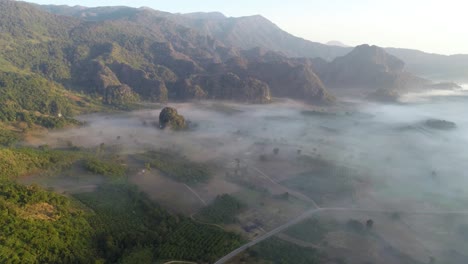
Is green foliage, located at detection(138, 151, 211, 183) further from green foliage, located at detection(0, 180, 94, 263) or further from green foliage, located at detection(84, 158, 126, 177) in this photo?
green foliage, located at detection(0, 180, 94, 263)

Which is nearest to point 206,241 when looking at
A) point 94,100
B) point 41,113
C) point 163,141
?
point 163,141

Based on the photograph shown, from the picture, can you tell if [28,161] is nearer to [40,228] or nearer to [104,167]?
[104,167]

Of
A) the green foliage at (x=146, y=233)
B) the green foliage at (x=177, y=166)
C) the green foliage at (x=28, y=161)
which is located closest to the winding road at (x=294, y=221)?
the green foliage at (x=146, y=233)

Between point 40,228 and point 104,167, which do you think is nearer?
point 40,228

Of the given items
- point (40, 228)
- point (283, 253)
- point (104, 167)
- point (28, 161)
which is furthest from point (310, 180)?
point (28, 161)

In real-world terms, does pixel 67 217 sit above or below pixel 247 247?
above

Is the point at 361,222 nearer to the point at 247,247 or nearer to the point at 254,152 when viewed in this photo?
the point at 247,247

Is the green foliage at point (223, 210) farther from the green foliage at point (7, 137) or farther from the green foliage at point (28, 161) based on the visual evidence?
the green foliage at point (7, 137)
